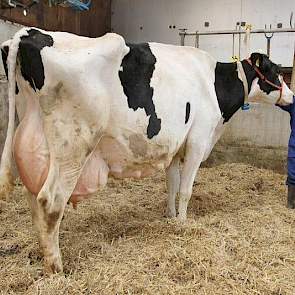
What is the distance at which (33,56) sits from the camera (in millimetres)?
2467

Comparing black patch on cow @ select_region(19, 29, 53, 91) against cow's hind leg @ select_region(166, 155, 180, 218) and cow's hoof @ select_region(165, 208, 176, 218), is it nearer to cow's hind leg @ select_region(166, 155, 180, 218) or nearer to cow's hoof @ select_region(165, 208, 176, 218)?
cow's hind leg @ select_region(166, 155, 180, 218)

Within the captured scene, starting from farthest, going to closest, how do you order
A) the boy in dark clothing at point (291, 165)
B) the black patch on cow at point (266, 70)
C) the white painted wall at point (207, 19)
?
1. the white painted wall at point (207, 19)
2. the boy in dark clothing at point (291, 165)
3. the black patch on cow at point (266, 70)

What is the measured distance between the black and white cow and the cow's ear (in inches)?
30.7

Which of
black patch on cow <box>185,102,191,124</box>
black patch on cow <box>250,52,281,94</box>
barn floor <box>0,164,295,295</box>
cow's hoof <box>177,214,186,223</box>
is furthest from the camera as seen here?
black patch on cow <box>250,52,281,94</box>

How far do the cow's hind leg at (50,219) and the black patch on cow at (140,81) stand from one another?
0.84 metres

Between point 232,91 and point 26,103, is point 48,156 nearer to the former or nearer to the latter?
point 26,103

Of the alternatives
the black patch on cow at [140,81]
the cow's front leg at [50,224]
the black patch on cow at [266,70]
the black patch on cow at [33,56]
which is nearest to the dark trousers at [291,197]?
the black patch on cow at [266,70]

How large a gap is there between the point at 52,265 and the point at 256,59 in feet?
9.60

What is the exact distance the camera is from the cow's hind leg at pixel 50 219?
2.51 m

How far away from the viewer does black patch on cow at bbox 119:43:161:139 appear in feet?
9.59

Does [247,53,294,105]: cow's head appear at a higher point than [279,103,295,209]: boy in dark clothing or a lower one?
higher

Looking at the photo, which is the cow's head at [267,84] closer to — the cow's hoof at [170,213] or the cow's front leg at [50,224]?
the cow's hoof at [170,213]

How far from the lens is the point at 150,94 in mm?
3078

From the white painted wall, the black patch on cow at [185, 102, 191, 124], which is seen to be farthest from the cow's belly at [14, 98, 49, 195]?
the white painted wall
